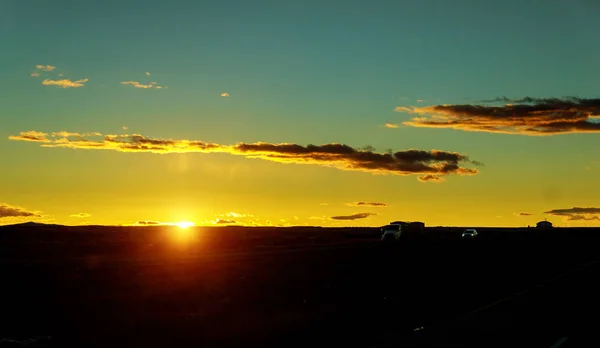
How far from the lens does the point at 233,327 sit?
18422 mm

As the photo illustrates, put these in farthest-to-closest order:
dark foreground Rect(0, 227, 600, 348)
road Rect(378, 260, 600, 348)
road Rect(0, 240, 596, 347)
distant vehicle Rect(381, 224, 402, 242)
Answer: distant vehicle Rect(381, 224, 402, 242)
road Rect(0, 240, 596, 347)
dark foreground Rect(0, 227, 600, 348)
road Rect(378, 260, 600, 348)

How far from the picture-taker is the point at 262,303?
24.8 m

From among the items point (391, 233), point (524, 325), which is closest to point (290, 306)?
point (524, 325)

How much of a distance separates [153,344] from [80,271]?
26.2m

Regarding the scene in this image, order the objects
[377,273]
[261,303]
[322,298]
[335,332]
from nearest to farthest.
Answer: [335,332]
[261,303]
[322,298]
[377,273]

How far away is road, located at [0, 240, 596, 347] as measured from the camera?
16875 millimetres

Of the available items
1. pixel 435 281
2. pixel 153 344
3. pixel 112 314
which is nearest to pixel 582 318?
pixel 153 344

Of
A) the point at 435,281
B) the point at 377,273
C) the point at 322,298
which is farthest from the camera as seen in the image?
the point at 377,273

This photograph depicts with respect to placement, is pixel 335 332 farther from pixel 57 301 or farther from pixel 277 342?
pixel 57 301

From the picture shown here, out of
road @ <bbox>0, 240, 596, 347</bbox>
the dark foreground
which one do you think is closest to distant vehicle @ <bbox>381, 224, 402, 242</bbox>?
road @ <bbox>0, 240, 596, 347</bbox>

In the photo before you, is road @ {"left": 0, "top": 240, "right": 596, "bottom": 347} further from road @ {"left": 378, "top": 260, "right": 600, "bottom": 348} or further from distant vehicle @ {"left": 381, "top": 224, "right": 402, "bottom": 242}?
distant vehicle @ {"left": 381, "top": 224, "right": 402, "bottom": 242}

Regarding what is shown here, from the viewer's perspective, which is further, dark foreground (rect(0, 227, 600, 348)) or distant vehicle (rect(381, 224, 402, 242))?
distant vehicle (rect(381, 224, 402, 242))

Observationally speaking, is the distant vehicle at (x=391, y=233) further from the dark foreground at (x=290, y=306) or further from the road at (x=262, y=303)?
the dark foreground at (x=290, y=306)

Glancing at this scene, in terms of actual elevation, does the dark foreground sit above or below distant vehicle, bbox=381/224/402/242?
below
